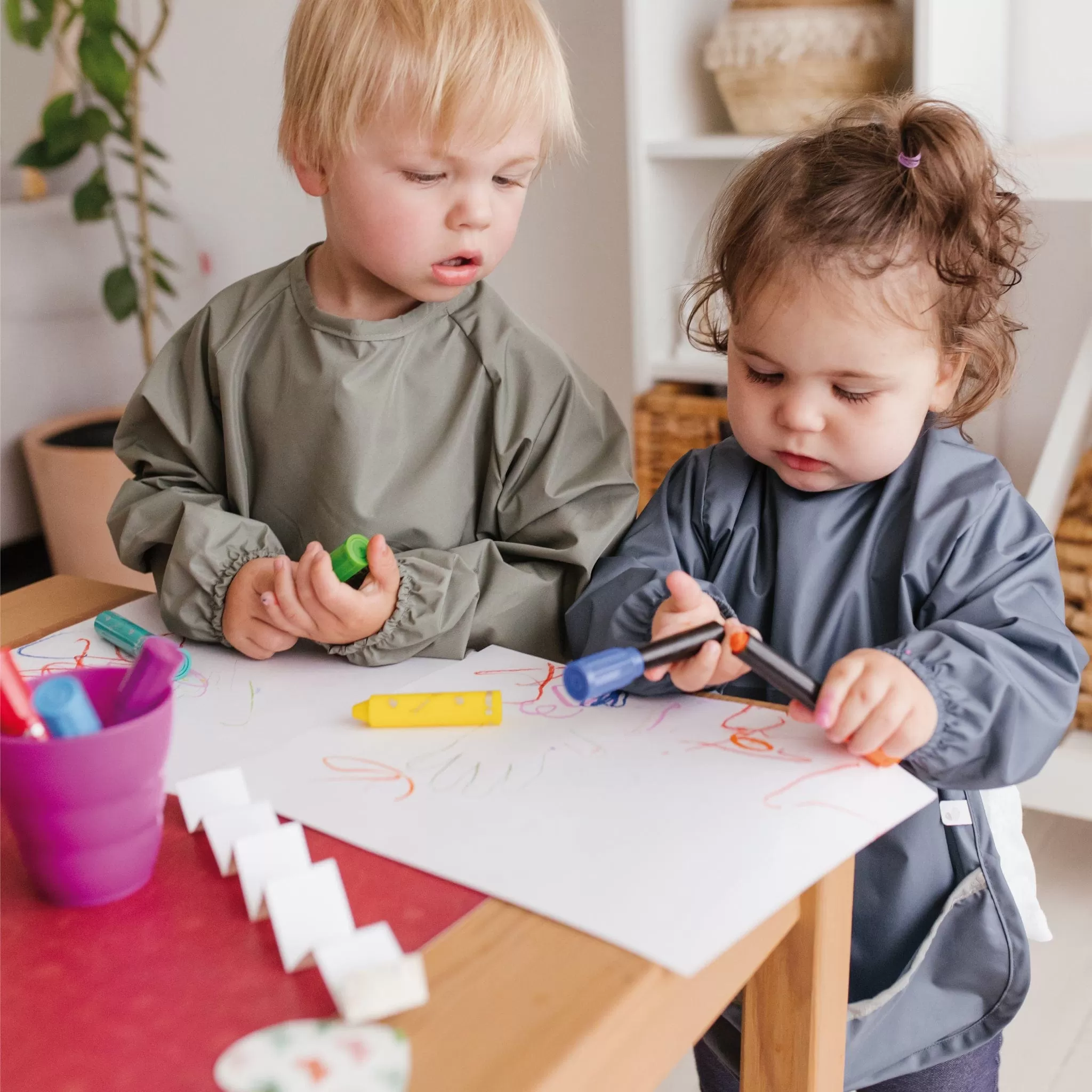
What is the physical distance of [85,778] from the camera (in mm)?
530

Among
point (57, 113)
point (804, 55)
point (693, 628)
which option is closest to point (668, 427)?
point (804, 55)

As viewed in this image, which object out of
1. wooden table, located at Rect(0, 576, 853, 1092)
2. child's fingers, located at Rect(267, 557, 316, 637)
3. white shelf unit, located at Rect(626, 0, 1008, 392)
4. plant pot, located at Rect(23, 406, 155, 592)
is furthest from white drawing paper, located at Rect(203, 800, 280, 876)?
plant pot, located at Rect(23, 406, 155, 592)

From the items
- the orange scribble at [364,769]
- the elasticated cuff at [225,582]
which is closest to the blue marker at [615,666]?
the orange scribble at [364,769]

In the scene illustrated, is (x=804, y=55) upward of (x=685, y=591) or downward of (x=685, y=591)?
upward

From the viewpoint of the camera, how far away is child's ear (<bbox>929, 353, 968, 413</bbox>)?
2.75 feet

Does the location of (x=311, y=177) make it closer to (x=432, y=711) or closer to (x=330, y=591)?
(x=330, y=591)

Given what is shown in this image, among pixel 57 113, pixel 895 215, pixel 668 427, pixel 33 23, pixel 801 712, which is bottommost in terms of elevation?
pixel 668 427

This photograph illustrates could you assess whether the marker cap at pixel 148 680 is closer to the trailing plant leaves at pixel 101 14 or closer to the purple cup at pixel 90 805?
the purple cup at pixel 90 805

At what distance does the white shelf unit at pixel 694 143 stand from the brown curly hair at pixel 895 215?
0.67 m

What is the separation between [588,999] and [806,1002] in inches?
7.8

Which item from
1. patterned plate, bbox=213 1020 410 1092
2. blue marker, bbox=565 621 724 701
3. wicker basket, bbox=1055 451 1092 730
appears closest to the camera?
patterned plate, bbox=213 1020 410 1092

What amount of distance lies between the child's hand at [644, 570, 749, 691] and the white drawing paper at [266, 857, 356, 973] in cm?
21

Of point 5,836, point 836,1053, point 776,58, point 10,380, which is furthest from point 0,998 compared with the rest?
point 10,380

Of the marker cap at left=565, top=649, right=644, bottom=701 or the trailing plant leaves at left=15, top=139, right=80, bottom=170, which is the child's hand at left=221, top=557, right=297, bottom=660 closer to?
the marker cap at left=565, top=649, right=644, bottom=701
